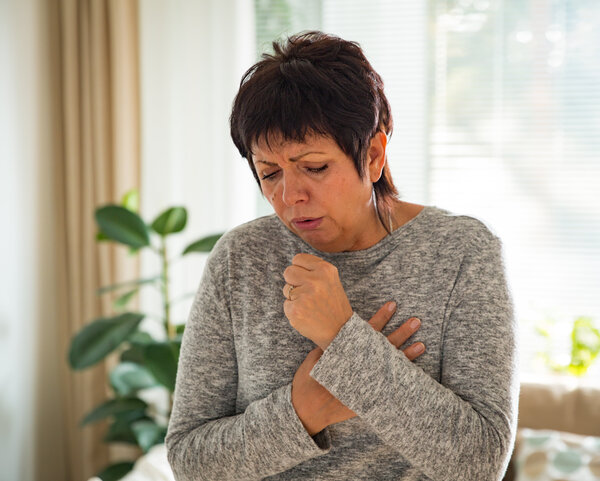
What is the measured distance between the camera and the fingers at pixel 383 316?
102 cm

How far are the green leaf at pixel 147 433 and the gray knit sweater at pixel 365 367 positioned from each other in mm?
1243

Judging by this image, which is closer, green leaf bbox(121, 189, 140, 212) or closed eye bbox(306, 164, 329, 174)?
closed eye bbox(306, 164, 329, 174)

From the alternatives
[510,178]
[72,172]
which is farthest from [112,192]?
[510,178]

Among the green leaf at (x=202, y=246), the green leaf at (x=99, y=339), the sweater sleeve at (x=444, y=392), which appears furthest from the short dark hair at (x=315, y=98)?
the green leaf at (x=99, y=339)

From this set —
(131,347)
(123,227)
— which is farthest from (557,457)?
(123,227)

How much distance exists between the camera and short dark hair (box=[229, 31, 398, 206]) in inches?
36.6

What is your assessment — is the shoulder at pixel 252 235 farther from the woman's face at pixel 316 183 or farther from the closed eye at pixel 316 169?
the closed eye at pixel 316 169

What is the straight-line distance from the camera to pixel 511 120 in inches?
97.0

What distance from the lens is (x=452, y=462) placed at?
89cm

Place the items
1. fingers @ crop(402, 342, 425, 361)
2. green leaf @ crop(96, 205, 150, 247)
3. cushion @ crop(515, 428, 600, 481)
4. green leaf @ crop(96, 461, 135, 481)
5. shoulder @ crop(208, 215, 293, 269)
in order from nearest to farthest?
fingers @ crop(402, 342, 425, 361), shoulder @ crop(208, 215, 293, 269), cushion @ crop(515, 428, 600, 481), green leaf @ crop(96, 205, 150, 247), green leaf @ crop(96, 461, 135, 481)

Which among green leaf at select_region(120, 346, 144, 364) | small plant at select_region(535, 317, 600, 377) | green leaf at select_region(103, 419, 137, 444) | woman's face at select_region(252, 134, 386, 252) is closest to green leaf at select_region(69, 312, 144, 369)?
green leaf at select_region(120, 346, 144, 364)

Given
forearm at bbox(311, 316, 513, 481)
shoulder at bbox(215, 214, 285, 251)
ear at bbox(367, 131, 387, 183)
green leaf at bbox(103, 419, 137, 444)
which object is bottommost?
green leaf at bbox(103, 419, 137, 444)

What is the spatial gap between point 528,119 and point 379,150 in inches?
64.4

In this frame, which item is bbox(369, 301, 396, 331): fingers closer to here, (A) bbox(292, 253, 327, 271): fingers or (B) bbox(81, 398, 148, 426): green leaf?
(A) bbox(292, 253, 327, 271): fingers
